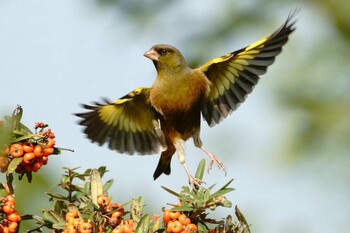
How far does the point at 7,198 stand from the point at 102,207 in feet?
0.90

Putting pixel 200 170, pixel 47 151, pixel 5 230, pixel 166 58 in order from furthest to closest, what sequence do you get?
→ pixel 166 58 → pixel 200 170 → pixel 47 151 → pixel 5 230

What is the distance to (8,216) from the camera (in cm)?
166

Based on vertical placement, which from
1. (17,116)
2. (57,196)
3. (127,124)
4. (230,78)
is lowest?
(57,196)

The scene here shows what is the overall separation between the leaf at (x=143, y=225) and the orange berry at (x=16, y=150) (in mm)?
397

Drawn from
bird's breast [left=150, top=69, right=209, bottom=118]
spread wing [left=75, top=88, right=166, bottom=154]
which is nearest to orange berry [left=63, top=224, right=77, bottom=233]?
spread wing [left=75, top=88, right=166, bottom=154]

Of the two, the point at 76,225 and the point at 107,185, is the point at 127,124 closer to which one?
the point at 107,185

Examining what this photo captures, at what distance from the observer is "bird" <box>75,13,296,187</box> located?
369 centimetres

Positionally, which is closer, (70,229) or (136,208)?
(70,229)

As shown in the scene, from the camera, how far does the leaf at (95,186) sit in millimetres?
1863

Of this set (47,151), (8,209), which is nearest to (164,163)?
(47,151)

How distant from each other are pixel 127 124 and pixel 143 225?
2.21 meters

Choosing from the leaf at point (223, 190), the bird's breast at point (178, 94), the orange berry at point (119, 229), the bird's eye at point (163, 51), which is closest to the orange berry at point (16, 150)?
the orange berry at point (119, 229)

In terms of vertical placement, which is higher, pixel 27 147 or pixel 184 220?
pixel 27 147

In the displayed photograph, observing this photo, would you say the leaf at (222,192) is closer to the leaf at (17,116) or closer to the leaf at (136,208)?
the leaf at (136,208)
